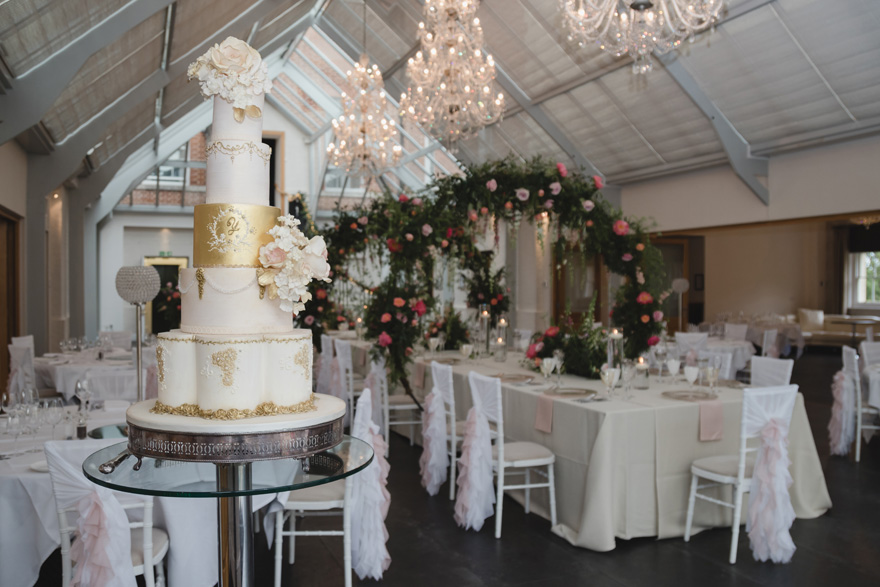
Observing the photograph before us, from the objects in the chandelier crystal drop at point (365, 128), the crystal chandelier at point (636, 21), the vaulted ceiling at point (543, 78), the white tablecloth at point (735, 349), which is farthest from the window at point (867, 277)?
the crystal chandelier at point (636, 21)

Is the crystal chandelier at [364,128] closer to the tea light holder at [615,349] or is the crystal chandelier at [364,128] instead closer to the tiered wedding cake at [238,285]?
the tea light holder at [615,349]

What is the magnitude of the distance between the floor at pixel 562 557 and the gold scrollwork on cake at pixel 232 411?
1.99 metres

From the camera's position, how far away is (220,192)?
2.00m

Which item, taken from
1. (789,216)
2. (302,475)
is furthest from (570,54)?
(302,475)

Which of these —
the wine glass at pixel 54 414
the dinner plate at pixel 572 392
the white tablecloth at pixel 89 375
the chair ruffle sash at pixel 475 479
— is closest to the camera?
the wine glass at pixel 54 414

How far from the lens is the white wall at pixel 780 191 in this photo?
7887 millimetres

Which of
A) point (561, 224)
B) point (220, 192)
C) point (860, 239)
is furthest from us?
point (860, 239)

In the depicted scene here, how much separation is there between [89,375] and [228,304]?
4.62m

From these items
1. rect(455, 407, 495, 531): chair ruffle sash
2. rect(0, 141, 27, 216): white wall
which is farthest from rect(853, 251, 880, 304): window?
rect(0, 141, 27, 216): white wall

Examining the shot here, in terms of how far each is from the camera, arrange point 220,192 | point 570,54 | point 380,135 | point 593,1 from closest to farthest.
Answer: point 220,192 < point 593,1 < point 570,54 < point 380,135

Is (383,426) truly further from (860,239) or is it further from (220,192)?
(860,239)

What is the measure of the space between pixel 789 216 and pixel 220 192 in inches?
334

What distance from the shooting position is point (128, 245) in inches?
698

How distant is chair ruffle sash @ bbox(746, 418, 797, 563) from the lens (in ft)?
12.4
